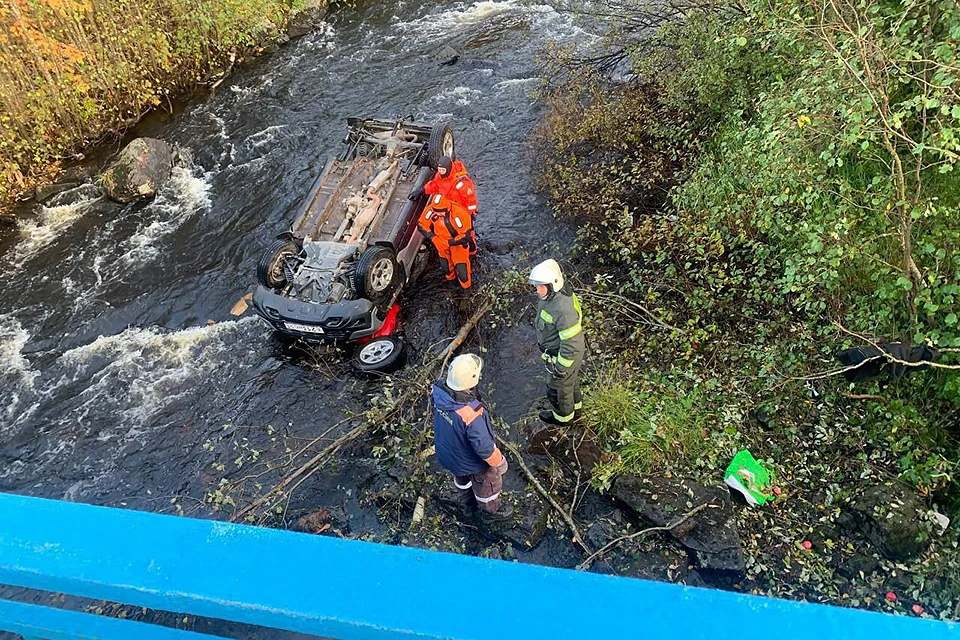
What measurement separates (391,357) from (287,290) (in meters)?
1.59

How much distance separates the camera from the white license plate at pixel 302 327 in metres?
7.10

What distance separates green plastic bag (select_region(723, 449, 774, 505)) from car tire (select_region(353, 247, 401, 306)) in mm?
4221

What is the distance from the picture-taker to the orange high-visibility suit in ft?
25.2

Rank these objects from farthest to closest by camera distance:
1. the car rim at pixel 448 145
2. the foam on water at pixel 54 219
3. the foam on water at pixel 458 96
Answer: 1. the foam on water at pixel 458 96
2. the foam on water at pixel 54 219
3. the car rim at pixel 448 145

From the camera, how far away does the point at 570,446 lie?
578 centimetres

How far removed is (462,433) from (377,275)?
3.31m

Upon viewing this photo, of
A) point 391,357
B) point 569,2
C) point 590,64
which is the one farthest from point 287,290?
point 569,2

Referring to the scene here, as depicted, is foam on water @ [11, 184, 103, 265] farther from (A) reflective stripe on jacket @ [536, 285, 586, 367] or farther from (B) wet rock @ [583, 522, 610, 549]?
(B) wet rock @ [583, 522, 610, 549]

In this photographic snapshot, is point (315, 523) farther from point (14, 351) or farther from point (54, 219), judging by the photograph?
point (54, 219)

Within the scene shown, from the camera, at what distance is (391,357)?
285 inches

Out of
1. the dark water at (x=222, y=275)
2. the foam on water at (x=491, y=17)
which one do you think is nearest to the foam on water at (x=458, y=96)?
the dark water at (x=222, y=275)

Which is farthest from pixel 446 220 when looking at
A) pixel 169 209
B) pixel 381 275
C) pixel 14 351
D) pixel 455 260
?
pixel 14 351

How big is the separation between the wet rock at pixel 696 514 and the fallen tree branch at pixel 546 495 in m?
0.45

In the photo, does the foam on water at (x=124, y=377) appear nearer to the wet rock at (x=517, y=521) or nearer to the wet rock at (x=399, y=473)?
the wet rock at (x=399, y=473)
